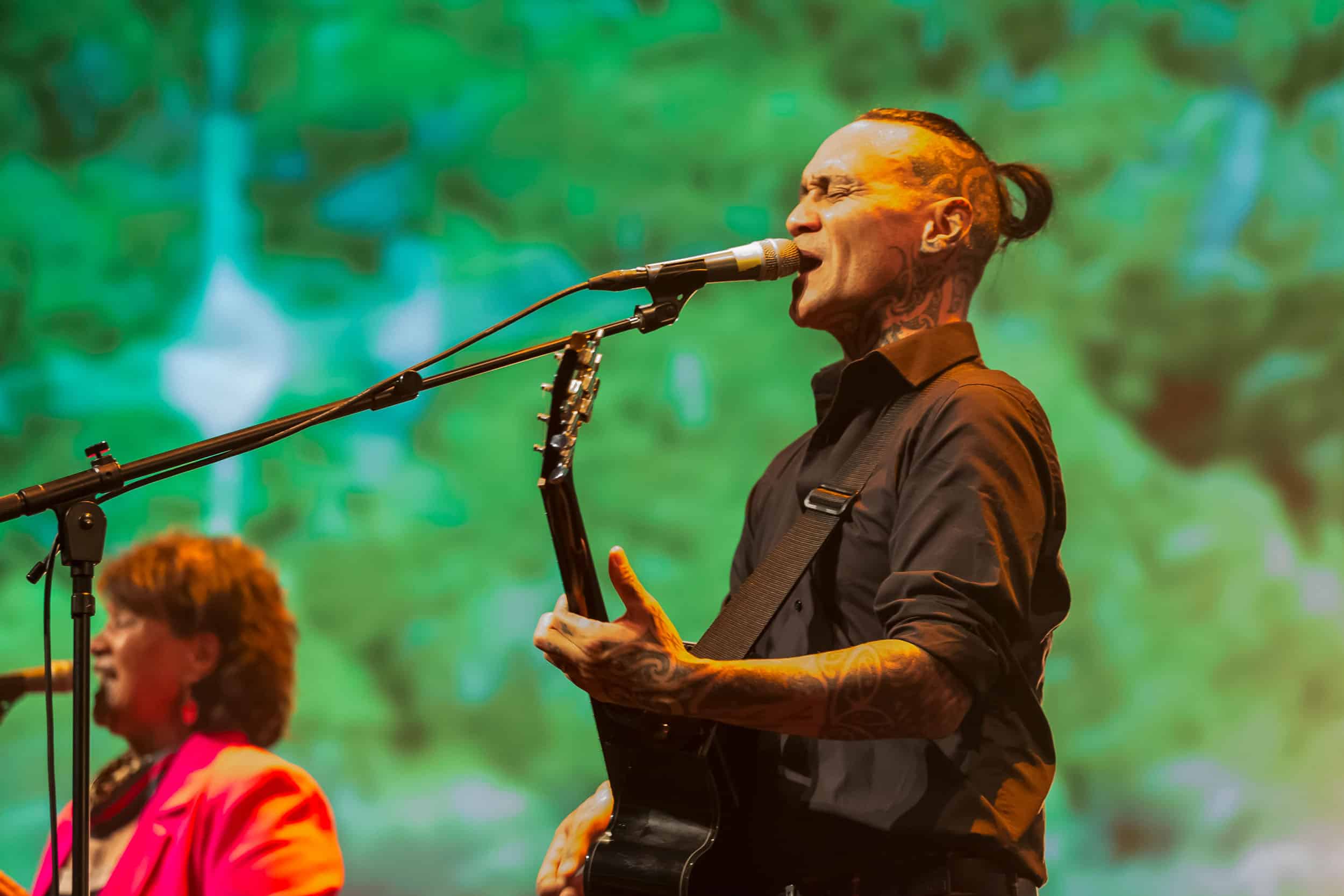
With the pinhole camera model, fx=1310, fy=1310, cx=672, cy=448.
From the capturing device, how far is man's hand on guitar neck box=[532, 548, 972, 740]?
161cm

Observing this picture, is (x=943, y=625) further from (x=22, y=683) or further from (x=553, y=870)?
(x=22, y=683)

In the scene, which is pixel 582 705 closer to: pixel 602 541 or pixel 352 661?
pixel 602 541

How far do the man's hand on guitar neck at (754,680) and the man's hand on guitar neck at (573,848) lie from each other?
1.57 feet

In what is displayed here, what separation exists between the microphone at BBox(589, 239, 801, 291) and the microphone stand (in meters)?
0.01

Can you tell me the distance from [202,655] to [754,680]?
237cm

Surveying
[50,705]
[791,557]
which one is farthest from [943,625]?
[50,705]

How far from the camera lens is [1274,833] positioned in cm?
351

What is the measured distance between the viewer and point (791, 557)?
2.01 meters

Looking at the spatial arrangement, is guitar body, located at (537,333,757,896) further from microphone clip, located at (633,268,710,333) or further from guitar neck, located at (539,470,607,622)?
microphone clip, located at (633,268,710,333)

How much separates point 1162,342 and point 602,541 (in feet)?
5.77

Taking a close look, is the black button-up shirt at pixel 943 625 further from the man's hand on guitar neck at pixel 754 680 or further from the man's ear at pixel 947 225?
the man's ear at pixel 947 225

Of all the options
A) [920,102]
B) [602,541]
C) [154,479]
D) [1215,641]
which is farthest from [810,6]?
[154,479]

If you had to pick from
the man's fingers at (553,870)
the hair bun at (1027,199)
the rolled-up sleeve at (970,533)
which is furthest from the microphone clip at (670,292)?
the man's fingers at (553,870)

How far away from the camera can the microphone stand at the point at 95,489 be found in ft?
5.56
